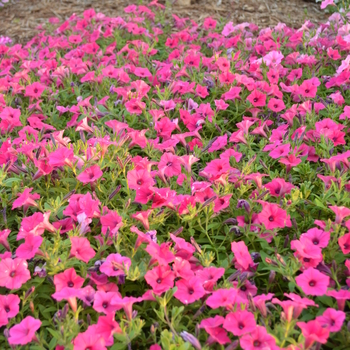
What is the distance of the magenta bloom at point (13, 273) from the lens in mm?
2232

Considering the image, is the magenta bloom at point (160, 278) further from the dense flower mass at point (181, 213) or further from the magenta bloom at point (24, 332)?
the magenta bloom at point (24, 332)

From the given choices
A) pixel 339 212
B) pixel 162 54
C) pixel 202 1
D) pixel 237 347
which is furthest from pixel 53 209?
pixel 202 1

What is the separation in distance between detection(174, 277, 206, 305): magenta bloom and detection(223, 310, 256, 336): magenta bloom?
0.20m

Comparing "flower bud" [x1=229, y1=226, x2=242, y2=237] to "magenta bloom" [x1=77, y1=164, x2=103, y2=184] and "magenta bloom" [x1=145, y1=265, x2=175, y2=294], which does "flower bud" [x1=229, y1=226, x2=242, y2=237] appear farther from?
"magenta bloom" [x1=77, y1=164, x2=103, y2=184]

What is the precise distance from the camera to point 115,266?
2283 mm

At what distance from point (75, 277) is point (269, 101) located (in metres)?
2.19

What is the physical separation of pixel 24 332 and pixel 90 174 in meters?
1.06

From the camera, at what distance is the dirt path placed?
6.31m

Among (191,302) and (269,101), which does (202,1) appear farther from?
(191,302)

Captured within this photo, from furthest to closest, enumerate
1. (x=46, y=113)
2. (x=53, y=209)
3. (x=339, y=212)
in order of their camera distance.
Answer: (x=46, y=113) < (x=53, y=209) < (x=339, y=212)

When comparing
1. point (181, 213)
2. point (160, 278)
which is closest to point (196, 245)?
point (181, 213)

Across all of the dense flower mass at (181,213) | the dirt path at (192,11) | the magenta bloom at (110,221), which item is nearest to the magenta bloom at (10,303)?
the dense flower mass at (181,213)

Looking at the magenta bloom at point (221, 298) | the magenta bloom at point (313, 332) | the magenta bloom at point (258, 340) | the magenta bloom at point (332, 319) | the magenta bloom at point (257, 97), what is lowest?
the magenta bloom at point (332, 319)

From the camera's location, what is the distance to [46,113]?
4.20 metres
